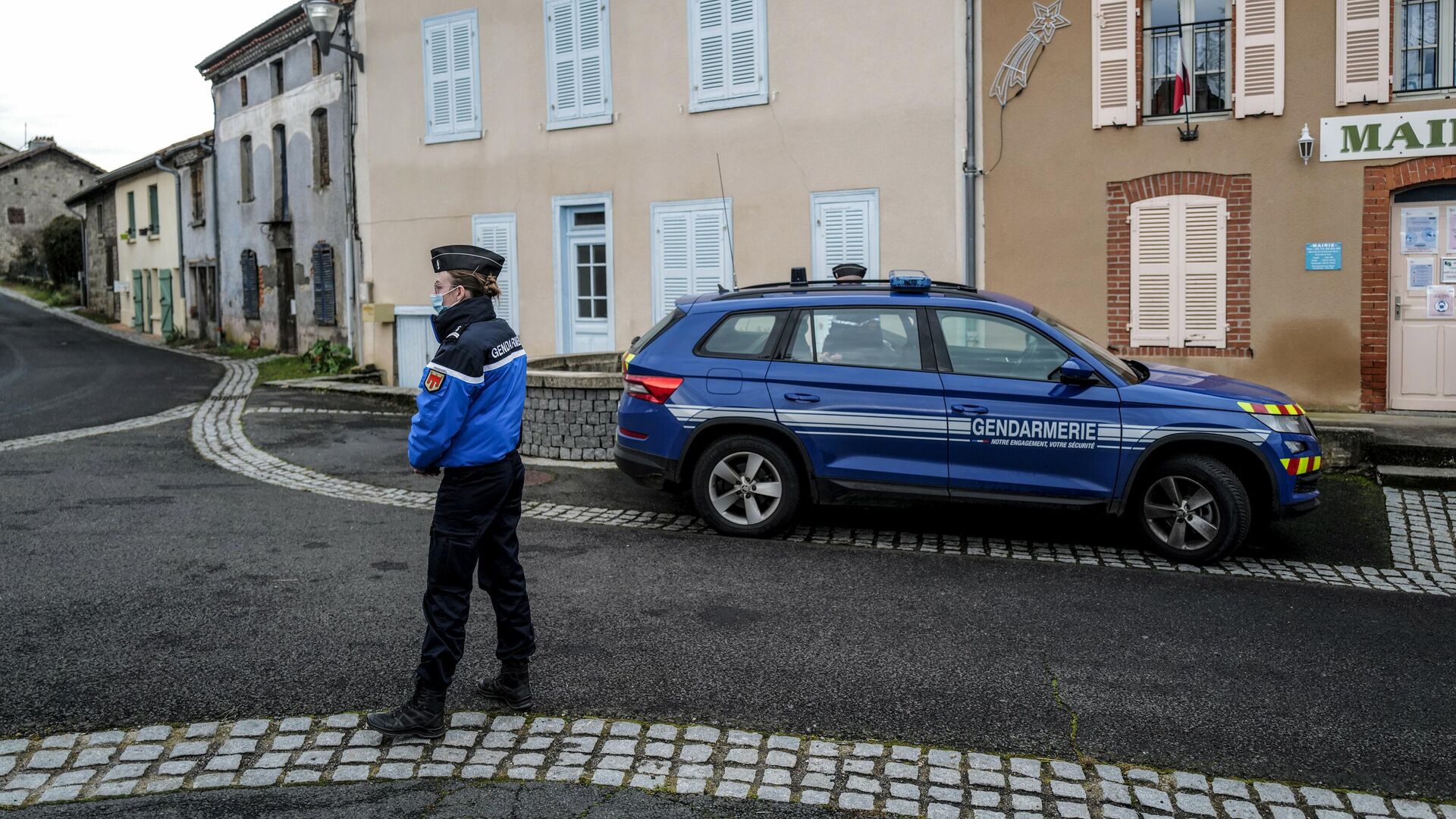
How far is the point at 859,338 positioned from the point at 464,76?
11.2 m

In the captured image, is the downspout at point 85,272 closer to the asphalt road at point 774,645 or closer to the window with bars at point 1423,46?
the asphalt road at point 774,645

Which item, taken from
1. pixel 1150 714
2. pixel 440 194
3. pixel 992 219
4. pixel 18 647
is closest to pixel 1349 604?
pixel 1150 714

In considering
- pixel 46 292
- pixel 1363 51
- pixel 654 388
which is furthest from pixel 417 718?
pixel 46 292

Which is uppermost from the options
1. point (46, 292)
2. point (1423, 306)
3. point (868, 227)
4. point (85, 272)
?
point (85, 272)

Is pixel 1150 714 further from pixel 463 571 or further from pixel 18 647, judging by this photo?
pixel 18 647

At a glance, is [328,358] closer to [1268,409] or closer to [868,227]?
[868,227]

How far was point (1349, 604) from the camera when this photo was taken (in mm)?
6445

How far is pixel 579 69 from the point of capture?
53.1ft

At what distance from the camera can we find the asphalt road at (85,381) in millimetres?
15091

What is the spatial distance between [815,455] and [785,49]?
8001mm

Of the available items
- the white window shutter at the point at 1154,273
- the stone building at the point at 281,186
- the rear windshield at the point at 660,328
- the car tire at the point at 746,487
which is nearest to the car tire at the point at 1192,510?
the car tire at the point at 746,487

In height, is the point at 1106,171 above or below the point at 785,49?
below

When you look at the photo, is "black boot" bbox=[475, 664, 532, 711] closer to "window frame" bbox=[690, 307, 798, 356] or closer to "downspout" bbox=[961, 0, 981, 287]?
"window frame" bbox=[690, 307, 798, 356]

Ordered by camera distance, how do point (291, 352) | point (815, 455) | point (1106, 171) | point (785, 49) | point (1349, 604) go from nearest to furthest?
point (1349, 604), point (815, 455), point (1106, 171), point (785, 49), point (291, 352)
